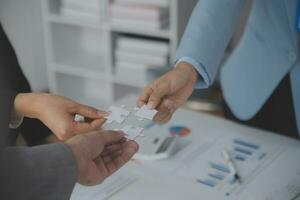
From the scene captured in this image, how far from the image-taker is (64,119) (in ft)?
3.84

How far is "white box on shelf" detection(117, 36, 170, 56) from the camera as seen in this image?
269cm

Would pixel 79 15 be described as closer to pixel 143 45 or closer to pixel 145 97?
pixel 143 45

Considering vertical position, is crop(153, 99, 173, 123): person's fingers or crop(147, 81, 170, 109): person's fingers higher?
crop(147, 81, 170, 109): person's fingers

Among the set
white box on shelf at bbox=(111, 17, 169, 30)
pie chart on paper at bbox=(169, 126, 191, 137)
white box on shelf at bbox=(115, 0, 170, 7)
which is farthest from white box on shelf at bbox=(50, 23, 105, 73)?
pie chart on paper at bbox=(169, 126, 191, 137)

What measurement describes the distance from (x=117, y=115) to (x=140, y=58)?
1.59 meters

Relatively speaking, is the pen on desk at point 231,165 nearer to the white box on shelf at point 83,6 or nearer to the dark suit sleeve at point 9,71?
the dark suit sleeve at point 9,71

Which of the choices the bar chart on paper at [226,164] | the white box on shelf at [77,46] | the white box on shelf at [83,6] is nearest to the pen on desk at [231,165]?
the bar chart on paper at [226,164]

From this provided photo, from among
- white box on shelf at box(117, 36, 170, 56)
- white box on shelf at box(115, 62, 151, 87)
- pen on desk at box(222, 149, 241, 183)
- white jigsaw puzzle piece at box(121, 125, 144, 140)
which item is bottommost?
white box on shelf at box(115, 62, 151, 87)

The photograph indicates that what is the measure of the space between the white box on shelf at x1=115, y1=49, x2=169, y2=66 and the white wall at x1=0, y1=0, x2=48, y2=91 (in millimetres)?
674

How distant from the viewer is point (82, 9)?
114 inches

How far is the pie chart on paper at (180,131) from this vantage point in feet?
5.11

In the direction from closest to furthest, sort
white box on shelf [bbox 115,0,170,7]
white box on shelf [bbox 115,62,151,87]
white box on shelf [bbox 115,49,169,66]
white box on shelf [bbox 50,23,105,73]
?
1. white box on shelf [bbox 115,0,170,7]
2. white box on shelf [bbox 115,49,169,66]
3. white box on shelf [bbox 115,62,151,87]
4. white box on shelf [bbox 50,23,105,73]

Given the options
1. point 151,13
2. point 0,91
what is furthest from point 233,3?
point 151,13

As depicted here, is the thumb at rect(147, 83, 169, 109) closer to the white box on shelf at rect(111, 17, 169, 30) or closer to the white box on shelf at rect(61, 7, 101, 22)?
the white box on shelf at rect(111, 17, 169, 30)
